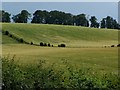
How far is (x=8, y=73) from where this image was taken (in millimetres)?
12062

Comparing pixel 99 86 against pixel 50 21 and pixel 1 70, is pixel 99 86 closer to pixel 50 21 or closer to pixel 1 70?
pixel 1 70

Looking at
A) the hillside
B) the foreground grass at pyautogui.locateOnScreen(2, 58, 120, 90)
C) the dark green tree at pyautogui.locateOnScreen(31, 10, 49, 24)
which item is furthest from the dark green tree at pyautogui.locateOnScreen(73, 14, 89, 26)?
the foreground grass at pyautogui.locateOnScreen(2, 58, 120, 90)

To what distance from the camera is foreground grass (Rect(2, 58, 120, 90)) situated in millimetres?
11750

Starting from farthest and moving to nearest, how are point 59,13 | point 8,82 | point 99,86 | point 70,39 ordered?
point 59,13 → point 70,39 → point 99,86 → point 8,82

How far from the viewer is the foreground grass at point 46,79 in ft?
38.5

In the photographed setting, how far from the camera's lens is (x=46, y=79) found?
485 inches

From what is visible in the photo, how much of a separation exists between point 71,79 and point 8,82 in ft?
7.95

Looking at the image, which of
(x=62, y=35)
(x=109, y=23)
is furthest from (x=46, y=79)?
(x=109, y=23)

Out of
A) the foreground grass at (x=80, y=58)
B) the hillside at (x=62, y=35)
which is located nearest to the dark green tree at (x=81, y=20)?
the hillside at (x=62, y=35)

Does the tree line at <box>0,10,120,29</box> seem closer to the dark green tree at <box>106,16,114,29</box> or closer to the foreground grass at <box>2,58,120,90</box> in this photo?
the dark green tree at <box>106,16,114,29</box>

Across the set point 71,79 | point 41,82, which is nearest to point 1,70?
point 41,82

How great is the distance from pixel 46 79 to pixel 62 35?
211 feet

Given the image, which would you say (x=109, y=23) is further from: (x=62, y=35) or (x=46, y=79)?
(x=46, y=79)

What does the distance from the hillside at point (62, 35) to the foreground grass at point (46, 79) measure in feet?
154
